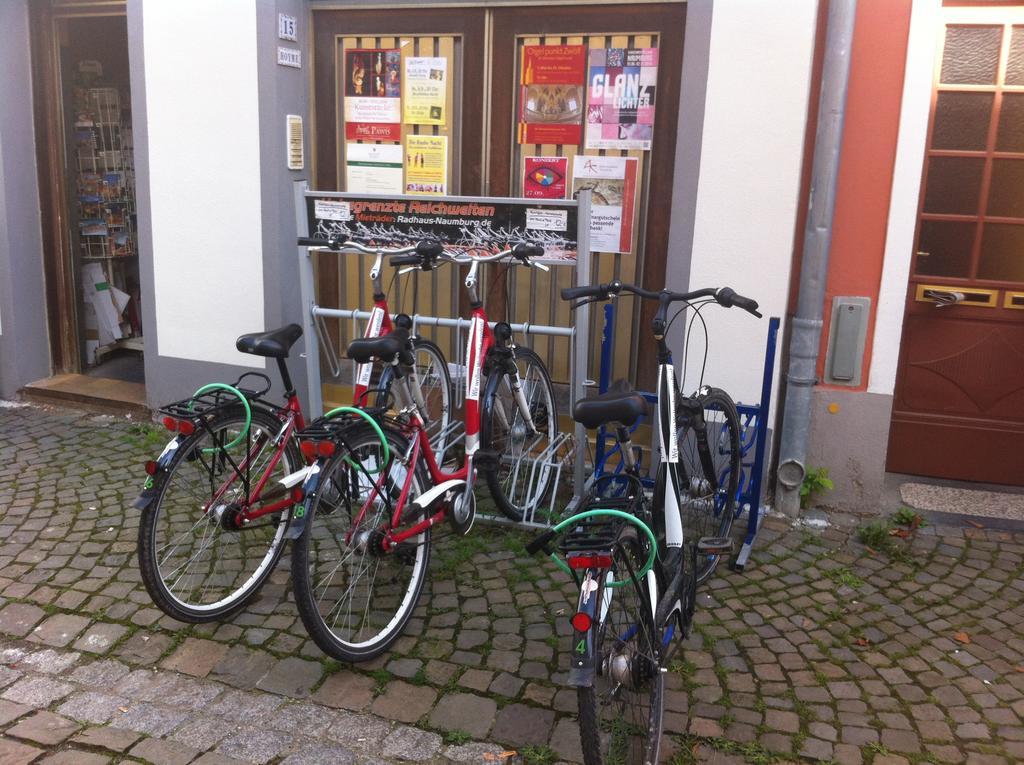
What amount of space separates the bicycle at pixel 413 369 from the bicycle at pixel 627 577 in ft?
3.59

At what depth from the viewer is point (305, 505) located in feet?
11.2

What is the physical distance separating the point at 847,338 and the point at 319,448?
3019 mm

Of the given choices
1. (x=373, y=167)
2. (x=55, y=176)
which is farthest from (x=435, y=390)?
(x=55, y=176)

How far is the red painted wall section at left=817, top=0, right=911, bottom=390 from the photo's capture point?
4.82 m

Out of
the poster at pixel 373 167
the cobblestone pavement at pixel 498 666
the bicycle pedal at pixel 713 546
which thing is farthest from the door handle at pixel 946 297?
the poster at pixel 373 167

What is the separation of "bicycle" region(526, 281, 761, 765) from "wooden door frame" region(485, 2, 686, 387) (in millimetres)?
1783

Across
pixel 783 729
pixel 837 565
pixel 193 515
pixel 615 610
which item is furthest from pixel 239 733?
pixel 837 565

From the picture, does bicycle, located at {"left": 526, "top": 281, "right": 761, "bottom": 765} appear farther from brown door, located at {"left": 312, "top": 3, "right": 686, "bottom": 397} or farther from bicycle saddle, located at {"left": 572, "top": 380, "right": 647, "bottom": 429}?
brown door, located at {"left": 312, "top": 3, "right": 686, "bottom": 397}

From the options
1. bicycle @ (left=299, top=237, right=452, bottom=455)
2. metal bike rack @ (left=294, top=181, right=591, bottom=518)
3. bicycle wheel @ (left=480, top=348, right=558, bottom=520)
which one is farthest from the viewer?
bicycle wheel @ (left=480, top=348, right=558, bottom=520)

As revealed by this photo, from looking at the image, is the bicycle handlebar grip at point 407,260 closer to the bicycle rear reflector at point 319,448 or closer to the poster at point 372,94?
the bicycle rear reflector at point 319,448

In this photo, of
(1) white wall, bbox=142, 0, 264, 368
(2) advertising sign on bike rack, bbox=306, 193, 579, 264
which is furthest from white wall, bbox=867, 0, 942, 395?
(1) white wall, bbox=142, 0, 264, 368

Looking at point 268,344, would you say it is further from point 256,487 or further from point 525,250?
point 525,250

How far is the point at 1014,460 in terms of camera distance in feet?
17.7

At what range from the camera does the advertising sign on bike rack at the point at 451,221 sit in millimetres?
4789
